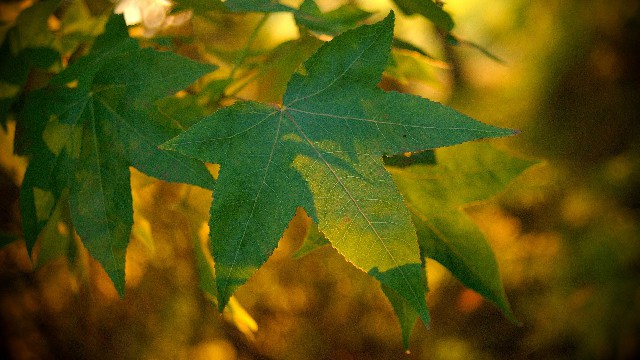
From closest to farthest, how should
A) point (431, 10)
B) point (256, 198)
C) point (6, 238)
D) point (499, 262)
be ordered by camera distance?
1. point (256, 198)
2. point (431, 10)
3. point (6, 238)
4. point (499, 262)

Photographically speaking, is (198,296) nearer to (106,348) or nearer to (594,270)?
(106,348)

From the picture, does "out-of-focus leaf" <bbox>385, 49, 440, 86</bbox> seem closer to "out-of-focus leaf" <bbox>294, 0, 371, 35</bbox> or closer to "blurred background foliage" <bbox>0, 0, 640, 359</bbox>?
"out-of-focus leaf" <bbox>294, 0, 371, 35</bbox>

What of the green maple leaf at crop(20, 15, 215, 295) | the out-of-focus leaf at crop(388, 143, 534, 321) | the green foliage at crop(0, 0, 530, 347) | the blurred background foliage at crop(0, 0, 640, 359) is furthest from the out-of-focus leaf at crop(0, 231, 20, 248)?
the blurred background foliage at crop(0, 0, 640, 359)

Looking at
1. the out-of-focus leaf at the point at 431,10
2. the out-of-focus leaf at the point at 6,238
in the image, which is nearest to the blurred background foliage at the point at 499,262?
the out-of-focus leaf at the point at 6,238

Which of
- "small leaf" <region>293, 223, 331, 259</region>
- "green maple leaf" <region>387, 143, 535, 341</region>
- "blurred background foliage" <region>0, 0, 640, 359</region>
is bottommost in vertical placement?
"blurred background foliage" <region>0, 0, 640, 359</region>

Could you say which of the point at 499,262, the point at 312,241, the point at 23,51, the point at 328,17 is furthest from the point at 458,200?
the point at 499,262

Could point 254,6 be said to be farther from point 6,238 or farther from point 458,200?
point 6,238

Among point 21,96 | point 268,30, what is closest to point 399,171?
point 21,96
